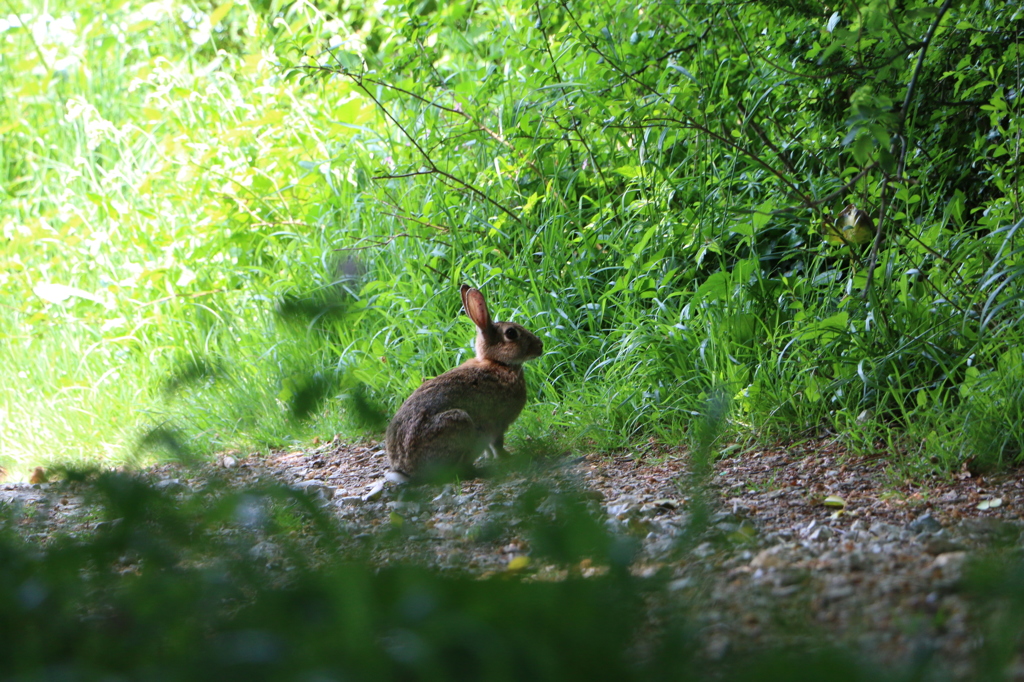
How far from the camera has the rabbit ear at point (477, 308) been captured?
4.33m

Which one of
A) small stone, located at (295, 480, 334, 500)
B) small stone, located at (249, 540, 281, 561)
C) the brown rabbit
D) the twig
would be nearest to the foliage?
small stone, located at (249, 540, 281, 561)

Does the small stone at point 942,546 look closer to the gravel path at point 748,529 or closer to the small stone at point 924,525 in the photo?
the gravel path at point 748,529

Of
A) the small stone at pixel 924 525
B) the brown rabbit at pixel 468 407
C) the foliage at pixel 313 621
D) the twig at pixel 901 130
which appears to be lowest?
the small stone at pixel 924 525

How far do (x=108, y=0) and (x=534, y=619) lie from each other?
9.39 meters

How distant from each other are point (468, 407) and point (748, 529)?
Result: 1.64 meters

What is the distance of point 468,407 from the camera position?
4000 millimetres

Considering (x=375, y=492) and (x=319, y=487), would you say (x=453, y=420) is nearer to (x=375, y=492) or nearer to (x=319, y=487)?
(x=375, y=492)

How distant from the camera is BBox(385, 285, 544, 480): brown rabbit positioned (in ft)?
12.7

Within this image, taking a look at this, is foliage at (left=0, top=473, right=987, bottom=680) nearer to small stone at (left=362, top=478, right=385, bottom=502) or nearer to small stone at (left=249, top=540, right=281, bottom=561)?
small stone at (left=249, top=540, right=281, bottom=561)

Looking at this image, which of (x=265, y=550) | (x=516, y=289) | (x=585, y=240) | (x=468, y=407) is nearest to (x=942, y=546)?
(x=265, y=550)

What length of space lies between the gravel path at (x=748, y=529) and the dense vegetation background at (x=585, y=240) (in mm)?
229

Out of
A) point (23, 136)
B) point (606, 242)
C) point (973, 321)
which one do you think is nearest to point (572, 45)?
point (606, 242)

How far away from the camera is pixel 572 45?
4.67 metres

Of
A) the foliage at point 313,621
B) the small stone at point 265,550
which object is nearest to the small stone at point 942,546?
the foliage at point 313,621
